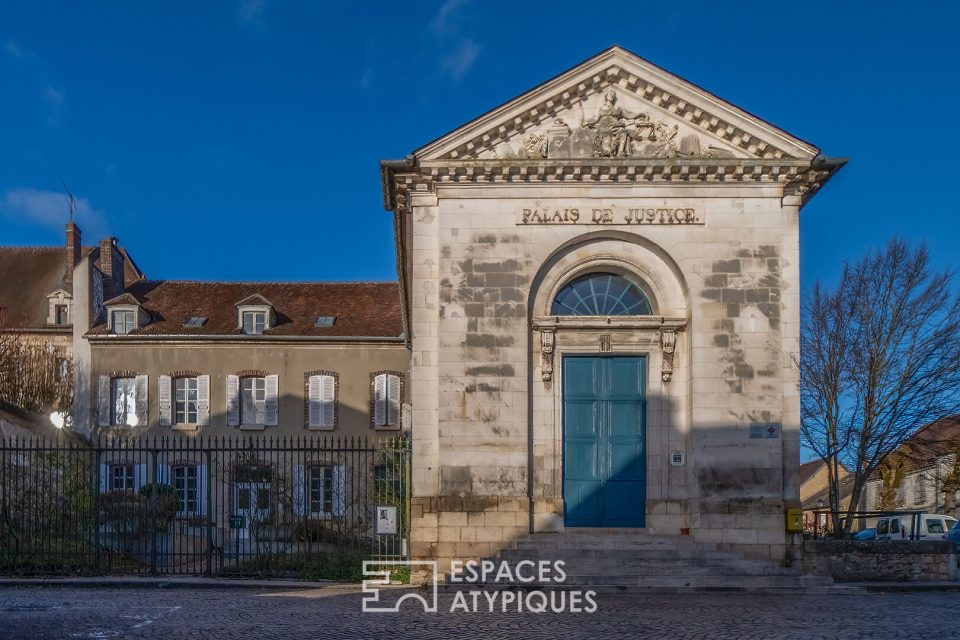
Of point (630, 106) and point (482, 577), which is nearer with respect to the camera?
point (482, 577)

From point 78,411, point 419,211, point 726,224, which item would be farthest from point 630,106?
point 78,411

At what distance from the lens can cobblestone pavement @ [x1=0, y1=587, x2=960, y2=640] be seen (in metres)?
9.88

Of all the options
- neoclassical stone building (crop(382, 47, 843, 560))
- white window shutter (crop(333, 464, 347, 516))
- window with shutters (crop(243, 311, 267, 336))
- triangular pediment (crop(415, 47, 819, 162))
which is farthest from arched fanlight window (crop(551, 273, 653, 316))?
window with shutters (crop(243, 311, 267, 336))

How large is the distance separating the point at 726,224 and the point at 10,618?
38.0 feet

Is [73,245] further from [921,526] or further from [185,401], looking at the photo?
[921,526]

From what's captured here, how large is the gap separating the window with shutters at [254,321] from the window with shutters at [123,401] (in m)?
4.00

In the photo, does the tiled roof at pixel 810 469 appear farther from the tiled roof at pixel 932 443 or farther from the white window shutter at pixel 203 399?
the white window shutter at pixel 203 399

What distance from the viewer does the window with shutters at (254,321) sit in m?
30.8

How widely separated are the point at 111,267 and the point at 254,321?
731 centimetres

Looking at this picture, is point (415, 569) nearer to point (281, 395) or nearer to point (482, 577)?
point (482, 577)

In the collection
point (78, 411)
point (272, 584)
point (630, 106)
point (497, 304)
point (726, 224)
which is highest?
point (630, 106)

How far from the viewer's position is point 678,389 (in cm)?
1522

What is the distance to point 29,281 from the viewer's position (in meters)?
36.8

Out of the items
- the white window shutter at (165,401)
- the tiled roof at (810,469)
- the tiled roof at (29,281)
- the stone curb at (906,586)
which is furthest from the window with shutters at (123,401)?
the tiled roof at (810,469)
